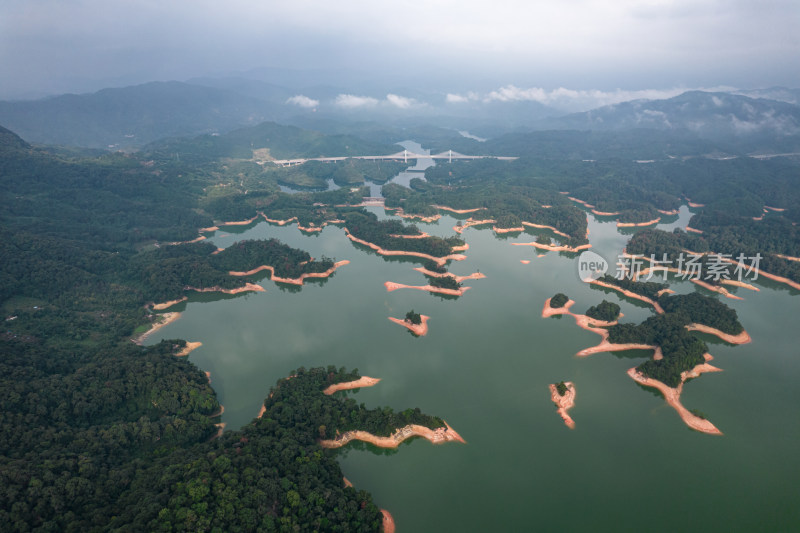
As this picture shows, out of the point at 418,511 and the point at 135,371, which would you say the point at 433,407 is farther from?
the point at 135,371

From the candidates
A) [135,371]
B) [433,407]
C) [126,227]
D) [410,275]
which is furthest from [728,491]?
[126,227]

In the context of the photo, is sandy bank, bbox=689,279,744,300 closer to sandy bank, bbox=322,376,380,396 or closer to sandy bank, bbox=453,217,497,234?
sandy bank, bbox=453,217,497,234

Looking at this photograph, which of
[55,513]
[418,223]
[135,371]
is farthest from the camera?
[418,223]

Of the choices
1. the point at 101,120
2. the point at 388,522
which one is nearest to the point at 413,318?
the point at 388,522

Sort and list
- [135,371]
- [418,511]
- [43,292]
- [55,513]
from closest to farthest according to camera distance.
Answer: [55,513] < [418,511] < [135,371] < [43,292]

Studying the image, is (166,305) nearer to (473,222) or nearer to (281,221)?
(281,221)

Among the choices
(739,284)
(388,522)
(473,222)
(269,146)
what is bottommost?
(388,522)
